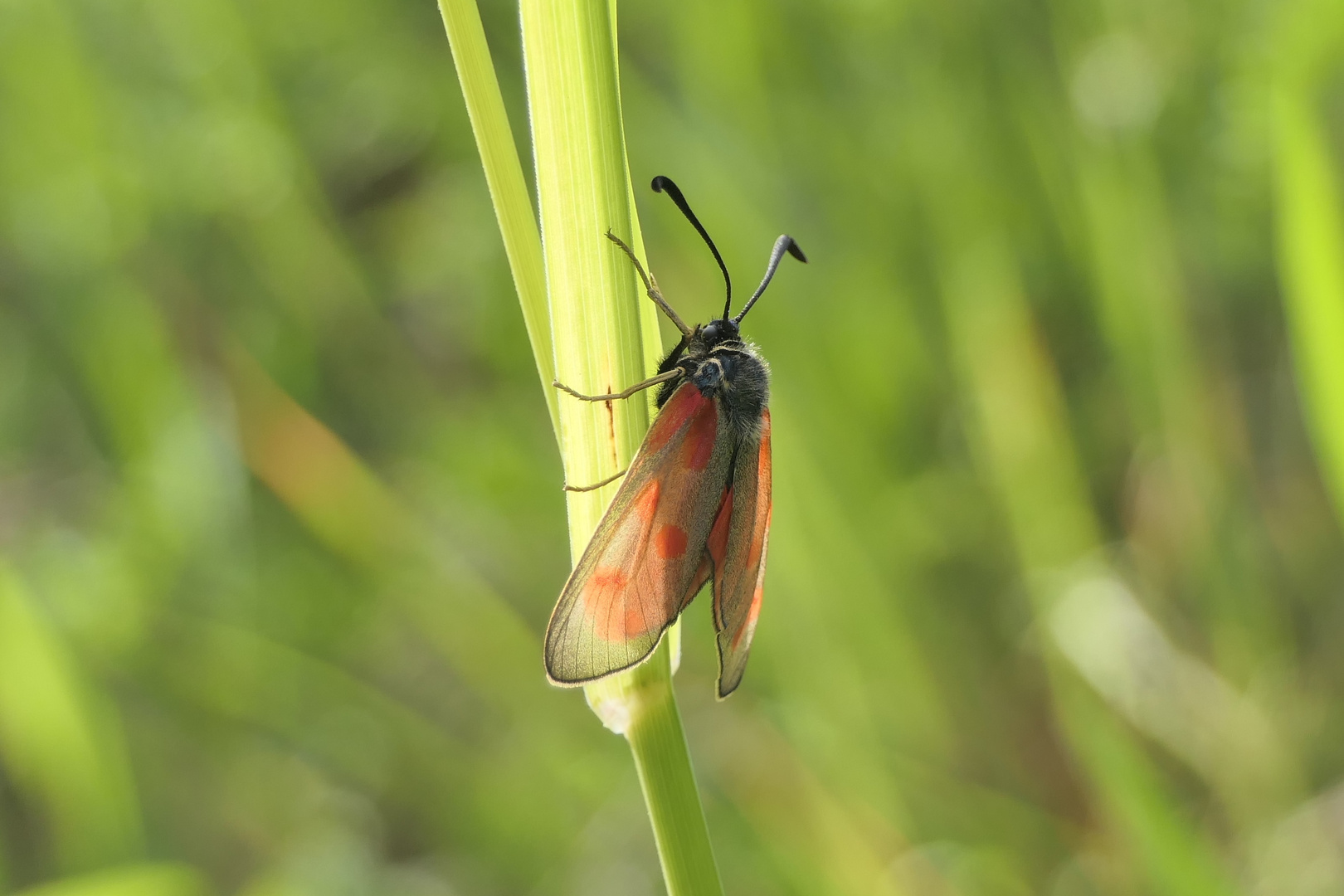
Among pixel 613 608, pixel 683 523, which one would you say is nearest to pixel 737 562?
pixel 683 523

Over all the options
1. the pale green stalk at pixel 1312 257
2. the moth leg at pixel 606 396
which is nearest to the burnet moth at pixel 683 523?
the moth leg at pixel 606 396

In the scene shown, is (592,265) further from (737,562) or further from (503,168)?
(737,562)

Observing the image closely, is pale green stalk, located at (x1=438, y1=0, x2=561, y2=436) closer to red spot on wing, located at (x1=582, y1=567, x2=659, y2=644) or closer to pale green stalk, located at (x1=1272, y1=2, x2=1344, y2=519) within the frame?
red spot on wing, located at (x1=582, y1=567, x2=659, y2=644)

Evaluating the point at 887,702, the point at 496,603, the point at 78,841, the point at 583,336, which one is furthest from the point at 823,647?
the point at 78,841

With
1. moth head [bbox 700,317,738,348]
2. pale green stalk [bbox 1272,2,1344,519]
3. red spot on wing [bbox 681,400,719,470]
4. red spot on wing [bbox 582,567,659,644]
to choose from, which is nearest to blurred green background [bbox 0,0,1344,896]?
pale green stalk [bbox 1272,2,1344,519]

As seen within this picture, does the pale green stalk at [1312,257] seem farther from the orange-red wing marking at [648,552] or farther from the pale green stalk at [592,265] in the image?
the pale green stalk at [592,265]

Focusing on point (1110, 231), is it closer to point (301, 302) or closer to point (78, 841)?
point (301, 302)
